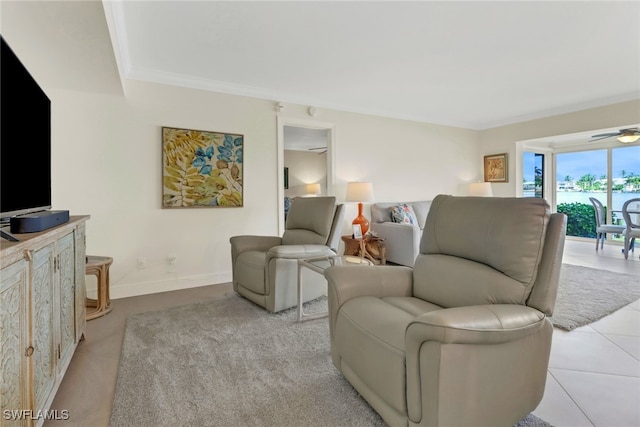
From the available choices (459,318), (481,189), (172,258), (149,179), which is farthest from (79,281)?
(481,189)

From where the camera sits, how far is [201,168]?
357 centimetres

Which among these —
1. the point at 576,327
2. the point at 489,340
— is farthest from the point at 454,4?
the point at 576,327

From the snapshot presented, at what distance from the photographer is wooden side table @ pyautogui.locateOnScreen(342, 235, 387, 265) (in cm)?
427

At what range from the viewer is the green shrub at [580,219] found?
6797 mm

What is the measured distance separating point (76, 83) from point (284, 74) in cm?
194

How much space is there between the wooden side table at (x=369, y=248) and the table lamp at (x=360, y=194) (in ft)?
0.52

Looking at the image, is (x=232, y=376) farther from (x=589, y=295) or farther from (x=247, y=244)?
(x=589, y=295)

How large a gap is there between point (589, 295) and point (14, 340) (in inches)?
165

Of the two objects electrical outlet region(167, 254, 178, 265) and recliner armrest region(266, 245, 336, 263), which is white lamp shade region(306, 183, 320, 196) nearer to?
electrical outlet region(167, 254, 178, 265)

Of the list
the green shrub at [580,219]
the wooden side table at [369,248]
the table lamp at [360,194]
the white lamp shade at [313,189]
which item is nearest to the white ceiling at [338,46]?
the table lamp at [360,194]

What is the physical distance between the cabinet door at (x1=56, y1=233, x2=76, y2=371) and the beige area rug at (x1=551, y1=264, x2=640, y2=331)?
10.6 ft

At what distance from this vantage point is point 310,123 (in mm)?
4312

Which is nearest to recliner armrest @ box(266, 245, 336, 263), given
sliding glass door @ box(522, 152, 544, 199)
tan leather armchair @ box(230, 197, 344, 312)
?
tan leather armchair @ box(230, 197, 344, 312)

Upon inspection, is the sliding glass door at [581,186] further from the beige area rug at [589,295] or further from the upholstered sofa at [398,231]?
the upholstered sofa at [398,231]
